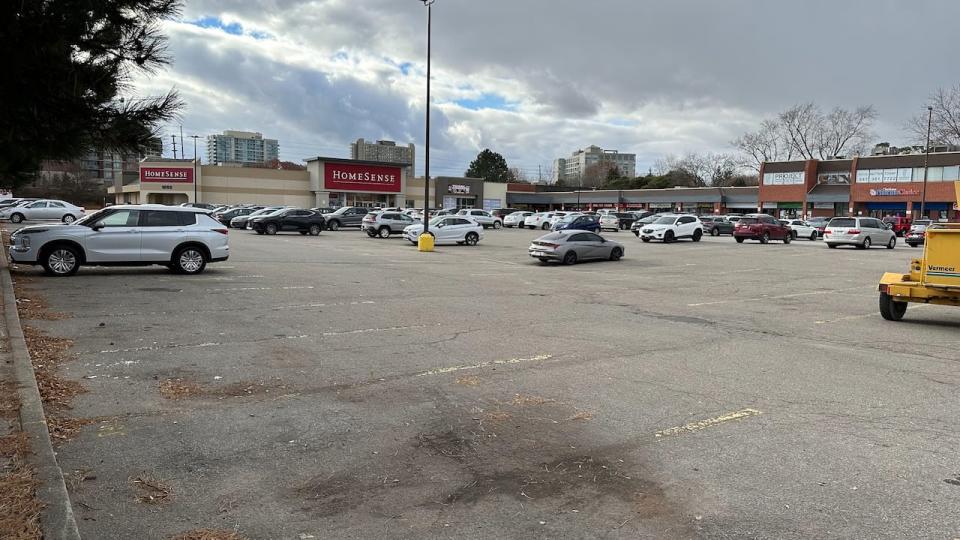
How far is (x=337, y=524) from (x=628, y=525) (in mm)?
1690

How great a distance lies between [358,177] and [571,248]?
56.6 meters

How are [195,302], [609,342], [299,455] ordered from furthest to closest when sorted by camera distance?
1. [195,302]
2. [609,342]
3. [299,455]

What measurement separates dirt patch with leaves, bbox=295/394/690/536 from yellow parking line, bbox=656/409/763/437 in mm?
588

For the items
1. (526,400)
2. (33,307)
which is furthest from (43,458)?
(33,307)

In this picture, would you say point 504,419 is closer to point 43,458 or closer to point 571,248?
point 43,458

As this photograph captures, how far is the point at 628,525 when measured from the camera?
3.80 m

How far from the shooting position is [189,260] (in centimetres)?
1605

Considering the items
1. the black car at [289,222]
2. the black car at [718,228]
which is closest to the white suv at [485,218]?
the black car at [718,228]

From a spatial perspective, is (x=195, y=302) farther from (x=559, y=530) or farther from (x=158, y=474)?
(x=559, y=530)

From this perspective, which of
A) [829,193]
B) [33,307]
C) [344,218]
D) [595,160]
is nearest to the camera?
[33,307]

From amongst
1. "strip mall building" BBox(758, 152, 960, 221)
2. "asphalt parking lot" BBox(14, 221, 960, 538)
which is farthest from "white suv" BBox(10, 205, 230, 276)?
"strip mall building" BBox(758, 152, 960, 221)

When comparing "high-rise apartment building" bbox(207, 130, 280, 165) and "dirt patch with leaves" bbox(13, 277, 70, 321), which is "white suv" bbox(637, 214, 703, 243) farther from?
"high-rise apartment building" bbox(207, 130, 280, 165)

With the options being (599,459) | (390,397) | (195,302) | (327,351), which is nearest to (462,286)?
(195,302)

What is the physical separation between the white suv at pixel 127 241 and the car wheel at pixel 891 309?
47.9ft
